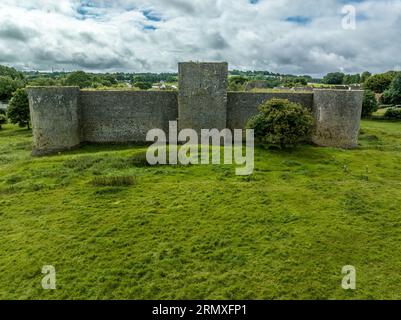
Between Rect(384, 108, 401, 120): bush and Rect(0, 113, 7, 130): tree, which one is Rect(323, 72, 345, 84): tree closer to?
Rect(384, 108, 401, 120): bush

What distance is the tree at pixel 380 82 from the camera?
228 feet

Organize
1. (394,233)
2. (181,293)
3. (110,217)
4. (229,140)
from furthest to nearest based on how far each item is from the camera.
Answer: (229,140) < (110,217) < (394,233) < (181,293)

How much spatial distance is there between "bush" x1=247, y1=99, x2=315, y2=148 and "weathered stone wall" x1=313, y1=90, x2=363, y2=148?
12.9ft

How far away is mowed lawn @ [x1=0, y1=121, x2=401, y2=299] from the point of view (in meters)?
9.34

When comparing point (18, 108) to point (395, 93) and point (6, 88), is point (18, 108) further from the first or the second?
point (395, 93)

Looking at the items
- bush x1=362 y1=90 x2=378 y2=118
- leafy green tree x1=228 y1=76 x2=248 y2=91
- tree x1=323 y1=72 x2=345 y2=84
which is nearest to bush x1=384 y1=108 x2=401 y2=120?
bush x1=362 y1=90 x2=378 y2=118

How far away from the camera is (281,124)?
70.2 feet

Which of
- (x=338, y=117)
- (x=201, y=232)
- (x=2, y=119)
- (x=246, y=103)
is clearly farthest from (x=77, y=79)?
(x=201, y=232)

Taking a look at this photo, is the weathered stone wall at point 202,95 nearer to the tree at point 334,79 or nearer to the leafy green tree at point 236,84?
the leafy green tree at point 236,84

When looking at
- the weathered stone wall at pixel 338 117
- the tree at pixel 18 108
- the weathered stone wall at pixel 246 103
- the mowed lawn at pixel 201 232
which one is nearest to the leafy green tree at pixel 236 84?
the weathered stone wall at pixel 246 103
